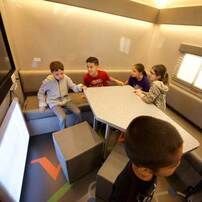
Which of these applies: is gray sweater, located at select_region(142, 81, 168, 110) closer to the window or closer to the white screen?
the window

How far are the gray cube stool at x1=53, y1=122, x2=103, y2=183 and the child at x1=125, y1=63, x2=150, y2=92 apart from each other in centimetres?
104

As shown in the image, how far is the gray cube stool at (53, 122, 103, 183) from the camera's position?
1.48m

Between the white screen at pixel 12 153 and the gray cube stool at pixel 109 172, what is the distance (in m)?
0.68

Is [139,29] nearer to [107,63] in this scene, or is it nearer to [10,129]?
[107,63]

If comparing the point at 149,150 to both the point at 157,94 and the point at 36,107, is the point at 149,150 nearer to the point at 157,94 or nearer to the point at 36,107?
the point at 157,94

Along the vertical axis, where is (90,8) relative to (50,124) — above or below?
above

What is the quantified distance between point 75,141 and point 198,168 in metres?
1.21

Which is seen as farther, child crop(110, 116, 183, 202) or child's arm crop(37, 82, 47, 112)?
child's arm crop(37, 82, 47, 112)

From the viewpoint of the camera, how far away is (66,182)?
1.66 meters

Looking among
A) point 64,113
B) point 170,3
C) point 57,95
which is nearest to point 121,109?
point 64,113

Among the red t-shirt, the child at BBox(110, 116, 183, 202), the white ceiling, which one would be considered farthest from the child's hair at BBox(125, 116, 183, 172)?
the white ceiling

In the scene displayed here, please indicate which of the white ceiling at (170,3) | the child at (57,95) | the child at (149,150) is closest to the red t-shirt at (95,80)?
the child at (57,95)

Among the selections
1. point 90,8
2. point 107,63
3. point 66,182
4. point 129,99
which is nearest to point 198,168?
point 129,99

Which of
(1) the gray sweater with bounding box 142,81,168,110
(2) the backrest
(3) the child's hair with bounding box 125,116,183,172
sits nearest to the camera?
(3) the child's hair with bounding box 125,116,183,172
